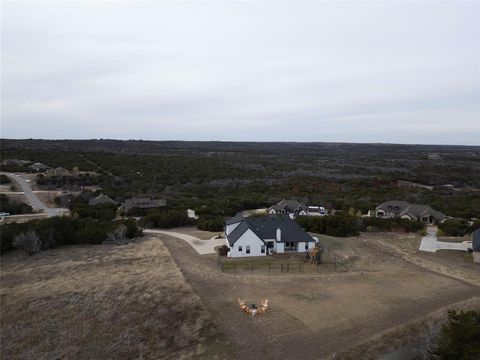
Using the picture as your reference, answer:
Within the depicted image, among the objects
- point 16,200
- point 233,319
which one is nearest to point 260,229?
point 233,319

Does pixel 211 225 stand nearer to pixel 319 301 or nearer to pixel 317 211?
pixel 317 211

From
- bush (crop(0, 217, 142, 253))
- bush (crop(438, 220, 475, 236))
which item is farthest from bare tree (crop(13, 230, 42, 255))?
bush (crop(438, 220, 475, 236))

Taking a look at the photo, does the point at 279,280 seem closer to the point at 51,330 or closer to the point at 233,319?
the point at 233,319

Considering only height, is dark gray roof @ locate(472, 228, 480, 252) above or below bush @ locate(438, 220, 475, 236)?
above

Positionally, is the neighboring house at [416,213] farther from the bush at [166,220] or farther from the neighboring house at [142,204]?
the neighboring house at [142,204]

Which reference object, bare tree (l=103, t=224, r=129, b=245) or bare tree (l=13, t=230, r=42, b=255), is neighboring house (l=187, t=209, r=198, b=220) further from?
bare tree (l=13, t=230, r=42, b=255)

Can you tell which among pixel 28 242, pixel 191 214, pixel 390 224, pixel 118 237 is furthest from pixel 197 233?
pixel 390 224
